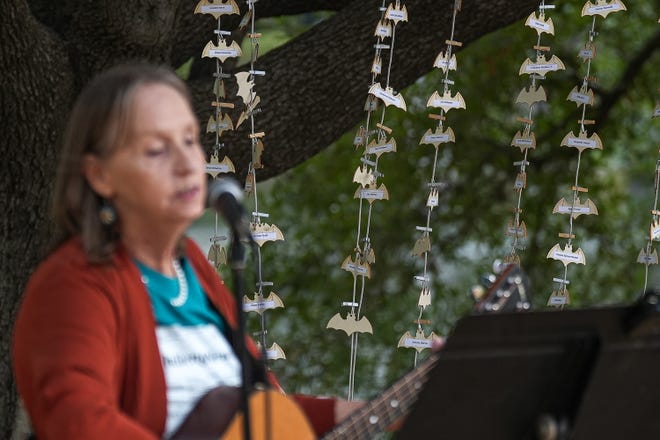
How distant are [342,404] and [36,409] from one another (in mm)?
680

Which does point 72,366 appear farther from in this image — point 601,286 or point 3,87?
point 601,286

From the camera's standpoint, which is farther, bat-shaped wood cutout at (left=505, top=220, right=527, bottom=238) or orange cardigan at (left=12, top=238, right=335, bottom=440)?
bat-shaped wood cutout at (left=505, top=220, right=527, bottom=238)

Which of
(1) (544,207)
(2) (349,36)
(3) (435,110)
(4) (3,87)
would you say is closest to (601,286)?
(1) (544,207)

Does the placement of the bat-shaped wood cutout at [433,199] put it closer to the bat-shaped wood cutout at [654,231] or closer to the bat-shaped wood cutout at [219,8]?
the bat-shaped wood cutout at [654,231]

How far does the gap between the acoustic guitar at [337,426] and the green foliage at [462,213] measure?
12.7 ft

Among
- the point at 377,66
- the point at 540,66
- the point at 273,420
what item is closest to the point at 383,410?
the point at 273,420

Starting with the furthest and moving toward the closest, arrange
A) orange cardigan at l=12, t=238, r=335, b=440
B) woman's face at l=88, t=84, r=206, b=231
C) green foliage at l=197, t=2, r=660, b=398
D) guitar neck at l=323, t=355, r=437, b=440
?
green foliage at l=197, t=2, r=660, b=398
guitar neck at l=323, t=355, r=437, b=440
woman's face at l=88, t=84, r=206, b=231
orange cardigan at l=12, t=238, r=335, b=440

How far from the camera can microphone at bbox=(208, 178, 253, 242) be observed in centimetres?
196

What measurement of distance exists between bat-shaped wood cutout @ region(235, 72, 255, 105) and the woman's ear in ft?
5.01

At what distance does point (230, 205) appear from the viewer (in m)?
1.97

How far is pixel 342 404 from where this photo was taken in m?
2.40

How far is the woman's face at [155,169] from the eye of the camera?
2020 millimetres

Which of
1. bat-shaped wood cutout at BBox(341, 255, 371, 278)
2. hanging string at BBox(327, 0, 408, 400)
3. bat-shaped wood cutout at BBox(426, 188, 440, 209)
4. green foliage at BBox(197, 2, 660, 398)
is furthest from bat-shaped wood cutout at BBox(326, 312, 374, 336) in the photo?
green foliage at BBox(197, 2, 660, 398)

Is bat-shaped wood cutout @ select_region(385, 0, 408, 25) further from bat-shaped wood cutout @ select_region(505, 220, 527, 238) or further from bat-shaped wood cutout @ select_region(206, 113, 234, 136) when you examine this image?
bat-shaped wood cutout @ select_region(505, 220, 527, 238)
